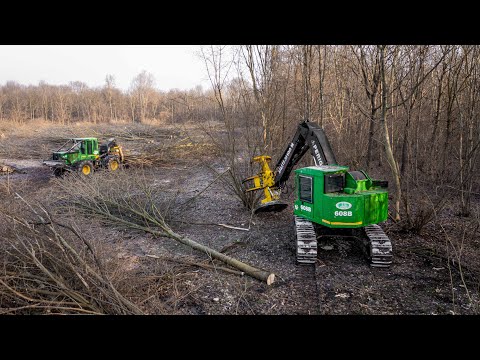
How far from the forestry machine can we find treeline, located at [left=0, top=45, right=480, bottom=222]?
1430mm

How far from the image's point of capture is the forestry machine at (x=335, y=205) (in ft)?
22.5

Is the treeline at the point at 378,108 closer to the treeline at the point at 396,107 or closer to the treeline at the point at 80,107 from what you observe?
the treeline at the point at 396,107

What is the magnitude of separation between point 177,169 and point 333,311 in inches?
584

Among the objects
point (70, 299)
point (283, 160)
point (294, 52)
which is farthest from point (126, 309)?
point (294, 52)

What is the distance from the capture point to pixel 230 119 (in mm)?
10898

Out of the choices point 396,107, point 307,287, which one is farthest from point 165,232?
point 396,107

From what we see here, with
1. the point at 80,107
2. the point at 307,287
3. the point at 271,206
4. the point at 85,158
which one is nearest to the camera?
the point at 307,287

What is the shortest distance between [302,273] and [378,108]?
6918 mm

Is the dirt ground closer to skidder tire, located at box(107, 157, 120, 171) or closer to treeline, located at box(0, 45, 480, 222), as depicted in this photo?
treeline, located at box(0, 45, 480, 222)

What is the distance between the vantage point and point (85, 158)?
683 inches

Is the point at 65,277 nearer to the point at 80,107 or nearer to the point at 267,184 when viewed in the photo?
the point at 267,184

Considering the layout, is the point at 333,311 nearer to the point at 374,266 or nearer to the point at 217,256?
the point at 374,266

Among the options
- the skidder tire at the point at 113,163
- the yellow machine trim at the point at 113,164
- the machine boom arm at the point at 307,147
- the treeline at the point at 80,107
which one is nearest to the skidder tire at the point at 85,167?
the skidder tire at the point at 113,163

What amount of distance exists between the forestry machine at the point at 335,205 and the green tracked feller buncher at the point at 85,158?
1131cm
